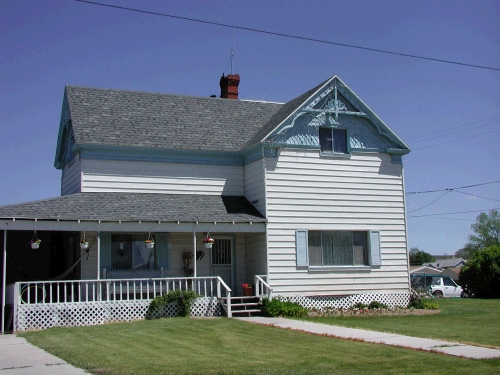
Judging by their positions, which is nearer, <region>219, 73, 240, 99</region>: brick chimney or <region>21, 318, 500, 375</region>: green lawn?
<region>21, 318, 500, 375</region>: green lawn

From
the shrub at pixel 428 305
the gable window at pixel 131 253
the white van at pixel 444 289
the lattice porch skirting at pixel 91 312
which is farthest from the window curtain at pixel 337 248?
the white van at pixel 444 289

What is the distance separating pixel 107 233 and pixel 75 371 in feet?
35.8

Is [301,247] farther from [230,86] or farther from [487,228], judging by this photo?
[487,228]

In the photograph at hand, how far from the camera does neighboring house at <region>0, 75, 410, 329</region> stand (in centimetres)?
2200

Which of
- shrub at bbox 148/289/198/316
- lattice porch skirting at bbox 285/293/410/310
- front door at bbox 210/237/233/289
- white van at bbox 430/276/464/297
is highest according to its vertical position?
front door at bbox 210/237/233/289

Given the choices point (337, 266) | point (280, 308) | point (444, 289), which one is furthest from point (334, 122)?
point (444, 289)

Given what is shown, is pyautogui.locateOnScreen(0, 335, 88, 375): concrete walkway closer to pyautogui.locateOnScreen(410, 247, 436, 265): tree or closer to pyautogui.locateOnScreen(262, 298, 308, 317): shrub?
pyautogui.locateOnScreen(262, 298, 308, 317): shrub

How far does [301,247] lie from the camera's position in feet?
75.8

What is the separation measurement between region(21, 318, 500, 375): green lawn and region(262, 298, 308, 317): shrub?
10.6 ft

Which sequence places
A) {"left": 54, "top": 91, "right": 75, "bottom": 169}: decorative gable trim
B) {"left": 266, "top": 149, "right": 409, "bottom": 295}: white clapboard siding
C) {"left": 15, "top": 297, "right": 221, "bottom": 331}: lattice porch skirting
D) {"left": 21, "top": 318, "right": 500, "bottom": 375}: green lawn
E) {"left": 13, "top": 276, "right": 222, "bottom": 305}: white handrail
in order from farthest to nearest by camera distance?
{"left": 54, "top": 91, "right": 75, "bottom": 169}: decorative gable trim < {"left": 266, "top": 149, "right": 409, "bottom": 295}: white clapboard siding < {"left": 13, "top": 276, "right": 222, "bottom": 305}: white handrail < {"left": 15, "top": 297, "right": 221, "bottom": 331}: lattice porch skirting < {"left": 21, "top": 318, "right": 500, "bottom": 375}: green lawn

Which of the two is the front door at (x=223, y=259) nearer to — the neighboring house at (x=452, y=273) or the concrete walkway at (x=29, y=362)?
the concrete walkway at (x=29, y=362)

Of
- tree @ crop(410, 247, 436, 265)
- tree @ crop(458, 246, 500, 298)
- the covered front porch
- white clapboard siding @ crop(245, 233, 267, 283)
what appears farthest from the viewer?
tree @ crop(410, 247, 436, 265)

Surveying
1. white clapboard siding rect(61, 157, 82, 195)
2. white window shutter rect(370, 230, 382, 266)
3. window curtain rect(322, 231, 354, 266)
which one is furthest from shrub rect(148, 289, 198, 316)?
white window shutter rect(370, 230, 382, 266)

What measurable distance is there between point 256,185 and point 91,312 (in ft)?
24.0
